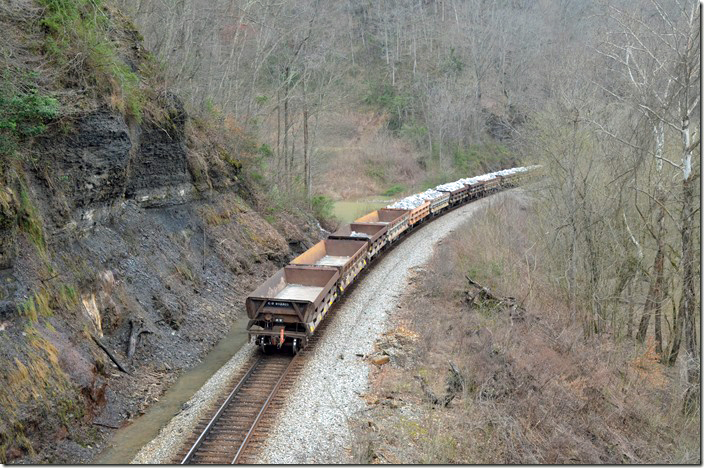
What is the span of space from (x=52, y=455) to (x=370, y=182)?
45.6m

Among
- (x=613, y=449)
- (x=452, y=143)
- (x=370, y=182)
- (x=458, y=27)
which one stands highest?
(x=458, y=27)

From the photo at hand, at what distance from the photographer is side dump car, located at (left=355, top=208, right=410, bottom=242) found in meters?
25.8

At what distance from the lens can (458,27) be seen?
67500mm

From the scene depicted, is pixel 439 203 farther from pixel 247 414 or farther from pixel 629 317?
pixel 247 414

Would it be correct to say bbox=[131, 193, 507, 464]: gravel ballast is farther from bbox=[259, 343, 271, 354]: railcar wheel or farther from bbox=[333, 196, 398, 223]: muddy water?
bbox=[333, 196, 398, 223]: muddy water

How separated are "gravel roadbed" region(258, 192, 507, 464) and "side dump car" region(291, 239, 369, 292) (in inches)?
38.5

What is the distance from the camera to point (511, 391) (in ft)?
41.6

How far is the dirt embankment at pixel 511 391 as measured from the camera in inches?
410

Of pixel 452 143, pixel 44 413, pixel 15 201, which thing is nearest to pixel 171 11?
pixel 15 201

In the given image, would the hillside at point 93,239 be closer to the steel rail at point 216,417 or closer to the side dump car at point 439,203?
the steel rail at point 216,417

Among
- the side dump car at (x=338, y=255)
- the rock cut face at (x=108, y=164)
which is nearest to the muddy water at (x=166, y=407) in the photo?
the side dump car at (x=338, y=255)

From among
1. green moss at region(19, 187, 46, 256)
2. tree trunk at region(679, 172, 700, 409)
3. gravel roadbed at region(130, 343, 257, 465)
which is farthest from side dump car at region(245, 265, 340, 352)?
tree trunk at region(679, 172, 700, 409)

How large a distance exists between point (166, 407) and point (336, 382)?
371 centimetres

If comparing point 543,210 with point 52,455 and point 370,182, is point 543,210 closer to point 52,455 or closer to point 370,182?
point 52,455
